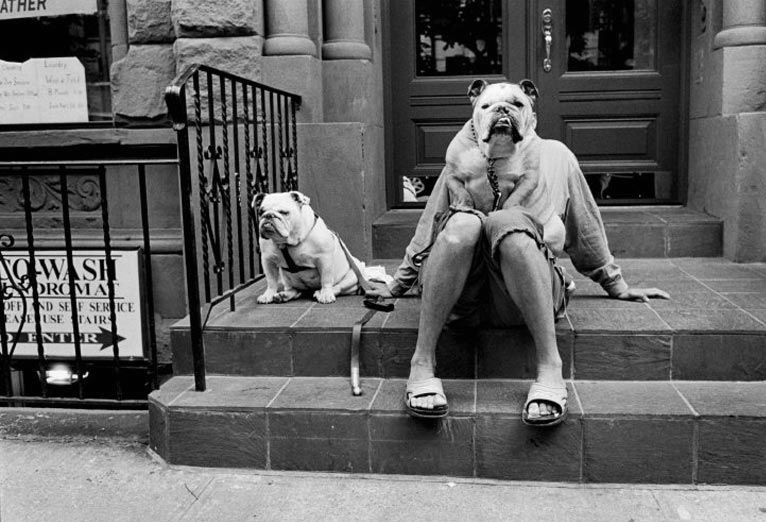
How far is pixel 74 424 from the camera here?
420cm

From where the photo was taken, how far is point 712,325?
12.5ft

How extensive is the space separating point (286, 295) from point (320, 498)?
1.51m

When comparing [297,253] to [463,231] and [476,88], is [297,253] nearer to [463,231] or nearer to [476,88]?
[463,231]

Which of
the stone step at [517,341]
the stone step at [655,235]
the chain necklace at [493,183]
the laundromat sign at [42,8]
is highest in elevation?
the laundromat sign at [42,8]

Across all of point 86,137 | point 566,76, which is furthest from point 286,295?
point 566,76

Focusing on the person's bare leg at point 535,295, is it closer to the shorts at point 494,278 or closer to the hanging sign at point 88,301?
the shorts at point 494,278

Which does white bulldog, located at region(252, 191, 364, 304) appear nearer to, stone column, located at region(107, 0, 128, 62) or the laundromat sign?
stone column, located at region(107, 0, 128, 62)

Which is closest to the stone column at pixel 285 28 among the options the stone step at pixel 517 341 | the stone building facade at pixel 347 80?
the stone building facade at pixel 347 80

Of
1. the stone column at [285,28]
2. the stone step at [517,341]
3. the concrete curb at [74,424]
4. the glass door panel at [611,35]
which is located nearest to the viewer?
the stone step at [517,341]

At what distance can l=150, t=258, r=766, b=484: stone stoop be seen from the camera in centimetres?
335

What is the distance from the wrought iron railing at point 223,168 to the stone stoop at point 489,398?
29 centimetres

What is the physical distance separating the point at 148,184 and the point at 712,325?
4.07 metres

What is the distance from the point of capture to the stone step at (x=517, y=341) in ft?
12.3

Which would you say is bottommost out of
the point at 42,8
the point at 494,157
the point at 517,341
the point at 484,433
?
the point at 484,433
